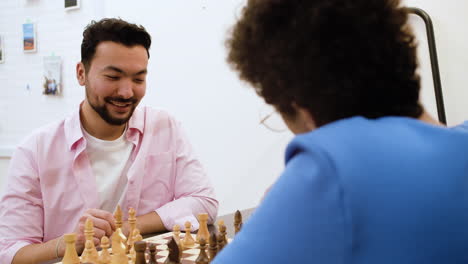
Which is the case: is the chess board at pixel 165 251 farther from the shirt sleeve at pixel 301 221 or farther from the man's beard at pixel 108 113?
the shirt sleeve at pixel 301 221

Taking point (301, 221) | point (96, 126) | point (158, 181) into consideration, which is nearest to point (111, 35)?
point (96, 126)

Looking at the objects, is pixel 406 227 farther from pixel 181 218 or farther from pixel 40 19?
pixel 40 19

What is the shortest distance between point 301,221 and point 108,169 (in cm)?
156

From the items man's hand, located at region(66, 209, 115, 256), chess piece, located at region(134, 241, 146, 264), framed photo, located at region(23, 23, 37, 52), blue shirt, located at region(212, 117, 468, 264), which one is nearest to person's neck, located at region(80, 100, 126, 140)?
man's hand, located at region(66, 209, 115, 256)

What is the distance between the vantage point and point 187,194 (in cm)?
205

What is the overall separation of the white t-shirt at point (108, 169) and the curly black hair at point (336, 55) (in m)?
1.38

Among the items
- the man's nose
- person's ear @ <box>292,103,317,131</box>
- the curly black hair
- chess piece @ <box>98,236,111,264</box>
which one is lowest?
chess piece @ <box>98,236,111,264</box>

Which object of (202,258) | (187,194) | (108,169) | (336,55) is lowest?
(187,194)

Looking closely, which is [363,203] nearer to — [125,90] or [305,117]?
[305,117]

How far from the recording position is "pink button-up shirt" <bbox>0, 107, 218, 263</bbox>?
177 cm

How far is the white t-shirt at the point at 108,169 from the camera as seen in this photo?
1961 millimetres

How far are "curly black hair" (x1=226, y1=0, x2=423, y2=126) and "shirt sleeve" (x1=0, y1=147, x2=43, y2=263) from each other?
1.32 m

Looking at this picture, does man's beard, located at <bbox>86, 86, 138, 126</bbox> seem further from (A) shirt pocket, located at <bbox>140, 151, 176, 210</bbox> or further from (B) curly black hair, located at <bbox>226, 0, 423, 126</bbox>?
(B) curly black hair, located at <bbox>226, 0, 423, 126</bbox>

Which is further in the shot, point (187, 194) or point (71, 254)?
point (187, 194)
